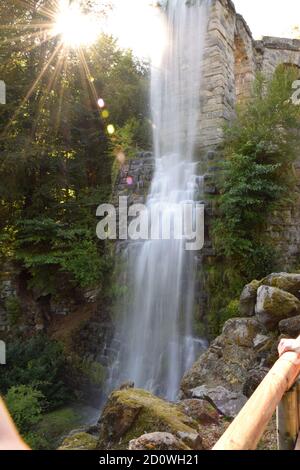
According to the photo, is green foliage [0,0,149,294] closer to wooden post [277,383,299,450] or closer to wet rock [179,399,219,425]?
wet rock [179,399,219,425]

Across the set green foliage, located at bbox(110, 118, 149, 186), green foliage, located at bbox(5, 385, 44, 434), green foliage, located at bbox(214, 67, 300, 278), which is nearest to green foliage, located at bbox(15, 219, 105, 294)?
green foliage, located at bbox(110, 118, 149, 186)

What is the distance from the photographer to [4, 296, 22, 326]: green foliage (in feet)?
27.2

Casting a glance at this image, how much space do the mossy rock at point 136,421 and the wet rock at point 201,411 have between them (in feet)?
0.69

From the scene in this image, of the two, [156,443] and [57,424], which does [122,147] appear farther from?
[156,443]

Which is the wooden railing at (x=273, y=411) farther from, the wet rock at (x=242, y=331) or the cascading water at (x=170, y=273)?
the cascading water at (x=170, y=273)

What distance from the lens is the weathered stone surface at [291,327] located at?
3.65m

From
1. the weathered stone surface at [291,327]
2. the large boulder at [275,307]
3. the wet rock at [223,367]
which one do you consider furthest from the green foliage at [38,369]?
the weathered stone surface at [291,327]

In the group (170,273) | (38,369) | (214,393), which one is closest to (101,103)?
(170,273)

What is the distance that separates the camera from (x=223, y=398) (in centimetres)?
341

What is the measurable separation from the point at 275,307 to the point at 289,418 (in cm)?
240

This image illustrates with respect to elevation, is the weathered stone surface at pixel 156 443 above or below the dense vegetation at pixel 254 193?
below

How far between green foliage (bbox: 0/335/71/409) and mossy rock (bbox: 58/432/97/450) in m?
3.42
